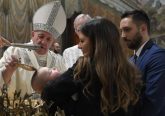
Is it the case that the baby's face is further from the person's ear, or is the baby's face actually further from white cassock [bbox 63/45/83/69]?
white cassock [bbox 63/45/83/69]

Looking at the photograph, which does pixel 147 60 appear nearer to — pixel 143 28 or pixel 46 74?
pixel 143 28

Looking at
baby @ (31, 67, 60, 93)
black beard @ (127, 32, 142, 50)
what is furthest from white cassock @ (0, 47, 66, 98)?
baby @ (31, 67, 60, 93)

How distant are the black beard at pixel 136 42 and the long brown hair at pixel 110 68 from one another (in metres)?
0.88

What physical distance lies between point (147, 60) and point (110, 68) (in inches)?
32.4

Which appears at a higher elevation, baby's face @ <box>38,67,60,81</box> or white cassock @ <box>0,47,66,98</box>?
baby's face @ <box>38,67,60,81</box>

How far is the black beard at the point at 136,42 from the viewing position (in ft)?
12.2

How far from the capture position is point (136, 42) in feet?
12.3

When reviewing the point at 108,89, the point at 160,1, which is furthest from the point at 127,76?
the point at 160,1

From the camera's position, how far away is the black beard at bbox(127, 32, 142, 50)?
373 cm

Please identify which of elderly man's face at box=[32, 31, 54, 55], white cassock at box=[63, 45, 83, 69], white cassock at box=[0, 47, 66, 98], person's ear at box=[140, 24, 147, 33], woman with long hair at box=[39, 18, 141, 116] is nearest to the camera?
woman with long hair at box=[39, 18, 141, 116]

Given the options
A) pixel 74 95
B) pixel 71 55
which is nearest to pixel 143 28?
pixel 74 95

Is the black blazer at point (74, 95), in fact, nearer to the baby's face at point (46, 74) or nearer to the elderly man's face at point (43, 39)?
the baby's face at point (46, 74)

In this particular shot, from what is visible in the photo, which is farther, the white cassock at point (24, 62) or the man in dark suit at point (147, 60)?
the white cassock at point (24, 62)

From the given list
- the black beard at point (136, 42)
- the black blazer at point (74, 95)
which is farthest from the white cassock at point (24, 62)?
the black blazer at point (74, 95)
